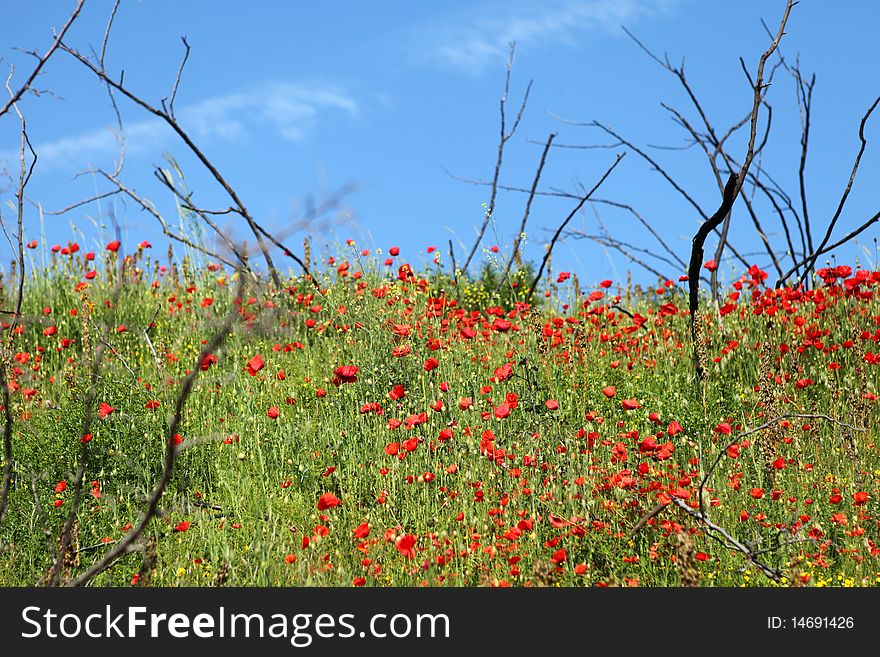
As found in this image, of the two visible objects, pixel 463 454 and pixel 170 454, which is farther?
pixel 463 454

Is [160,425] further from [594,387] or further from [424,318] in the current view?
[594,387]

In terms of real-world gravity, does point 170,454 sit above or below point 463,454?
below

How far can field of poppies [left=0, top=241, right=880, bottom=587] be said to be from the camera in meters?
3.40

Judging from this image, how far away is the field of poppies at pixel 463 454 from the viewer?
3.40 meters

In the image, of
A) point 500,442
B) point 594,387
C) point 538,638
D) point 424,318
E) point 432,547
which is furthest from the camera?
point 424,318

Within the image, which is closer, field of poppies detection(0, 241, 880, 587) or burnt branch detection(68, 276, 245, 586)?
burnt branch detection(68, 276, 245, 586)

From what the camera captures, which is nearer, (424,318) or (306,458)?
(306,458)

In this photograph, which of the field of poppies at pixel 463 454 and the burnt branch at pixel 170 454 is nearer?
the burnt branch at pixel 170 454

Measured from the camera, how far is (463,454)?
4301 millimetres

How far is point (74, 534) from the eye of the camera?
394 cm

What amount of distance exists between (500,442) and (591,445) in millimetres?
509

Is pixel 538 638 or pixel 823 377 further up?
pixel 823 377

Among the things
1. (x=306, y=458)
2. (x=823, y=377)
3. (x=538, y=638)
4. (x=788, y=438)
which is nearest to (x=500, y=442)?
(x=306, y=458)

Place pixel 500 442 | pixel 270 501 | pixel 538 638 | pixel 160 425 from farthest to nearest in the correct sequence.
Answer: pixel 160 425 → pixel 500 442 → pixel 270 501 → pixel 538 638
